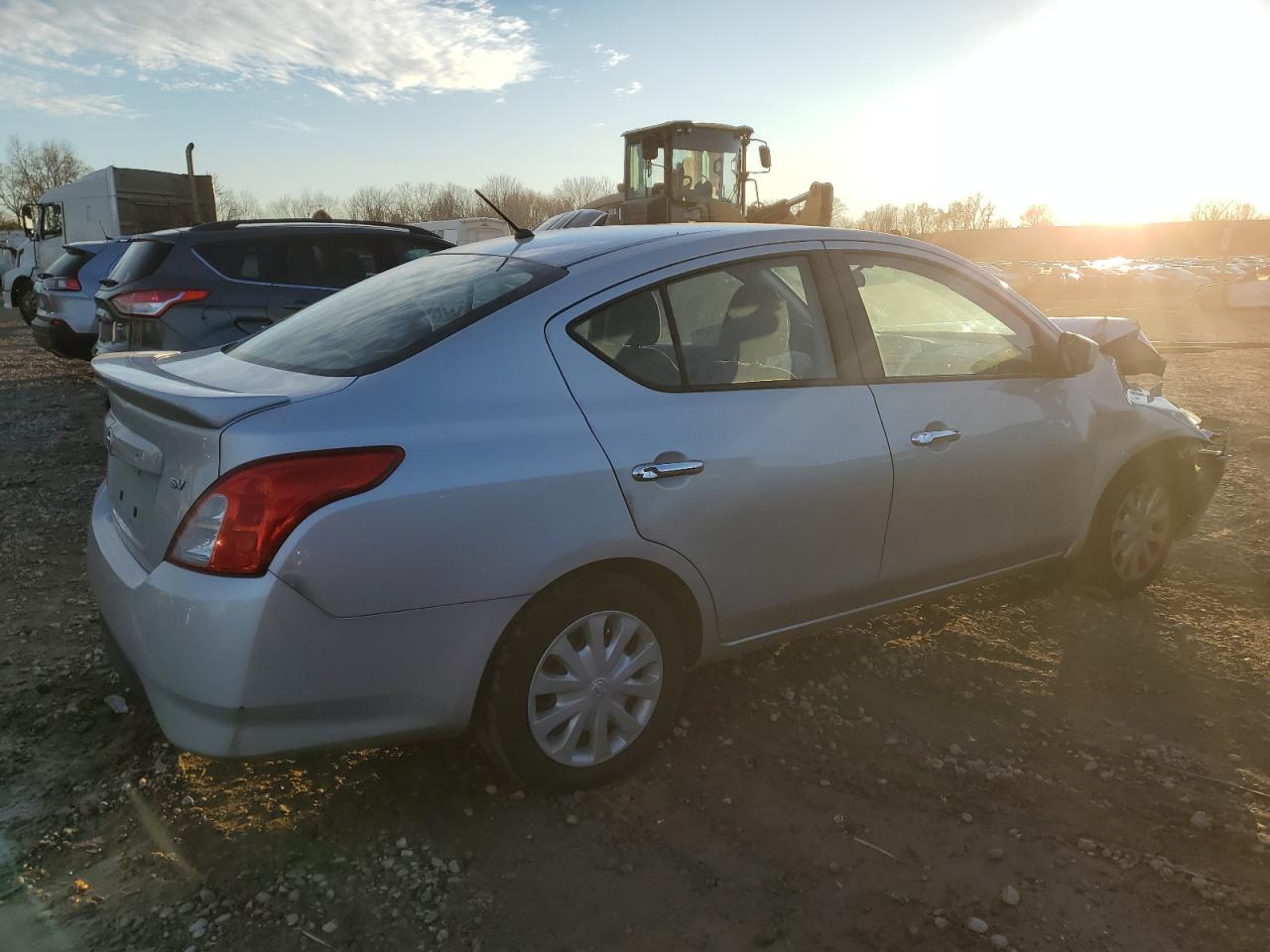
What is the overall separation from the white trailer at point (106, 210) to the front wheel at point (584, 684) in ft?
58.6

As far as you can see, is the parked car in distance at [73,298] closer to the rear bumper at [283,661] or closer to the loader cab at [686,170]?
the loader cab at [686,170]

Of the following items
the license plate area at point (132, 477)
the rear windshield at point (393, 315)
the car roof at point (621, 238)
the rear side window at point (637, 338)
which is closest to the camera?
the license plate area at point (132, 477)

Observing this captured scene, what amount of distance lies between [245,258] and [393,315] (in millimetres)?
5489

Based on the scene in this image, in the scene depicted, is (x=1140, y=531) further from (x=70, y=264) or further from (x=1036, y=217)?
(x=1036, y=217)

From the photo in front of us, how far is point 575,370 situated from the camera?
2.61 m

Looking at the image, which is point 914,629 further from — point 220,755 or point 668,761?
point 220,755

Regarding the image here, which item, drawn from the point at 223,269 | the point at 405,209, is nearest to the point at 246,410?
the point at 223,269

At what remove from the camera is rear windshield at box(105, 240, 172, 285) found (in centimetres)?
740

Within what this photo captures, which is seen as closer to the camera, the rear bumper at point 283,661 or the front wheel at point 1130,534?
the rear bumper at point 283,661

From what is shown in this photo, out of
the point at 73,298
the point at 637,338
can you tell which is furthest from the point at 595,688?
the point at 73,298

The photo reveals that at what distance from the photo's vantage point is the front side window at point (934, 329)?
10.9 ft

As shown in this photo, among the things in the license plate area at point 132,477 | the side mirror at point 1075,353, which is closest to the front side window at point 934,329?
the side mirror at point 1075,353

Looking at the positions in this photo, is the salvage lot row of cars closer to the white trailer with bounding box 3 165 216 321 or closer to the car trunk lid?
the car trunk lid

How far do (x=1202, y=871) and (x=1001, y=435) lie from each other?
1.56 m
